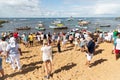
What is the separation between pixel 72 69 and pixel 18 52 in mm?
3283

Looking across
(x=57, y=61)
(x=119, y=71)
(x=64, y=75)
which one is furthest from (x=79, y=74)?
(x=57, y=61)

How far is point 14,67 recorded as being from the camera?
12.9 metres

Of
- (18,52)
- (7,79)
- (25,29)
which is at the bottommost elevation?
(25,29)

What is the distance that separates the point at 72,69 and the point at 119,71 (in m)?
2.70

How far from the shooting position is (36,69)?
13.0 m

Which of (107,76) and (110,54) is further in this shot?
(110,54)

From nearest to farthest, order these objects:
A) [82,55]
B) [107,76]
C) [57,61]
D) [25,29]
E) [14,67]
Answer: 1. [107,76]
2. [14,67]
3. [57,61]
4. [82,55]
5. [25,29]

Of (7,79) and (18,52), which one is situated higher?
(18,52)

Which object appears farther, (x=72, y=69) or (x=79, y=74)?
A: (x=72, y=69)

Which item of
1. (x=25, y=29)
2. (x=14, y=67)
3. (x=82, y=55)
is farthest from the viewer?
(x=25, y=29)

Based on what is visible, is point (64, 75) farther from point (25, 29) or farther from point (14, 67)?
point (25, 29)

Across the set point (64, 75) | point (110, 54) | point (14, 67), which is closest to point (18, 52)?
point (14, 67)

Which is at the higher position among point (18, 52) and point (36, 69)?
point (18, 52)

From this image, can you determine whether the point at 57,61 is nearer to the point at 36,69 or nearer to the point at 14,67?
the point at 36,69
